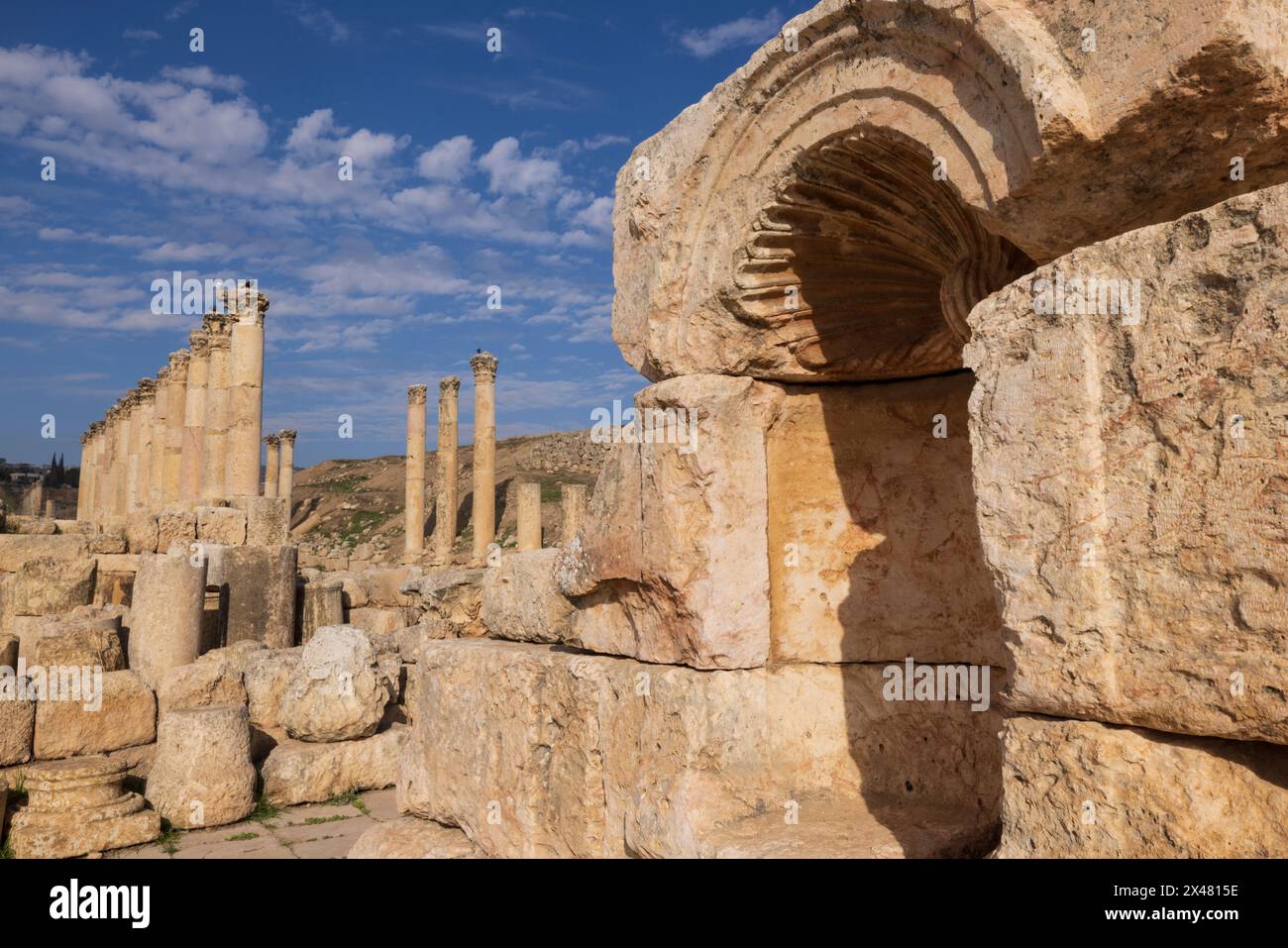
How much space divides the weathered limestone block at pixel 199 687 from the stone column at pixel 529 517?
13.1 m

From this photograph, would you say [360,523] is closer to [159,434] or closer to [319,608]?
[159,434]

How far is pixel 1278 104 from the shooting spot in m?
2.18

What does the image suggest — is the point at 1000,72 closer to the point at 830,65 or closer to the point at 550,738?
the point at 830,65

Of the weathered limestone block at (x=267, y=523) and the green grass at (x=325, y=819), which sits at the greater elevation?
the weathered limestone block at (x=267, y=523)

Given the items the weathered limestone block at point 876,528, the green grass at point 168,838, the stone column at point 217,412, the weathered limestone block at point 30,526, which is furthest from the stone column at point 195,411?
the weathered limestone block at point 876,528

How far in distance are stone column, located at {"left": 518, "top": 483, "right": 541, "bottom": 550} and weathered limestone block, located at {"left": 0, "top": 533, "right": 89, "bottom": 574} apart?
10.5 meters

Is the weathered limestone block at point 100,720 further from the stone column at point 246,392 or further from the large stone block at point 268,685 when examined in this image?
the stone column at point 246,392

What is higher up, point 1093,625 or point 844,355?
point 844,355

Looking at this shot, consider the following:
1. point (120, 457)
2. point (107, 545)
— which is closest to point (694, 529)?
point (107, 545)

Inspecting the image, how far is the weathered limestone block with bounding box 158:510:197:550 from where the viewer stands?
546 inches

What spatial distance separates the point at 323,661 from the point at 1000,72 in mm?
7784

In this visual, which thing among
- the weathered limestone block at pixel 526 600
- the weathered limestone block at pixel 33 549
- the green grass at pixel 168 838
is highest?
the weathered limestone block at pixel 33 549

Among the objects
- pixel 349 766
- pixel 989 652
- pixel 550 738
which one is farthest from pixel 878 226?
pixel 349 766

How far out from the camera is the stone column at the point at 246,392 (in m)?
16.8
